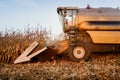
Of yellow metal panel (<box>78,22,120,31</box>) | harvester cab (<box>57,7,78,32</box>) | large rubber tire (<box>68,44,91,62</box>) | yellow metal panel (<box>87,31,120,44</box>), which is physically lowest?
large rubber tire (<box>68,44,91,62</box>)

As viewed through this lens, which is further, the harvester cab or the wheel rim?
the harvester cab

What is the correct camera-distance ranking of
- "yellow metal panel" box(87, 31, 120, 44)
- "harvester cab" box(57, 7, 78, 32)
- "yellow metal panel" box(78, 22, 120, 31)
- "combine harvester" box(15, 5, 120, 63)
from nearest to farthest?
"combine harvester" box(15, 5, 120, 63), "yellow metal panel" box(87, 31, 120, 44), "yellow metal panel" box(78, 22, 120, 31), "harvester cab" box(57, 7, 78, 32)

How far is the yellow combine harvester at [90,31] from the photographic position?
37.1 ft

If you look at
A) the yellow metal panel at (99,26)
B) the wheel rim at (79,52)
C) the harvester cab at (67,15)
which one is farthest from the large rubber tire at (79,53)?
the harvester cab at (67,15)

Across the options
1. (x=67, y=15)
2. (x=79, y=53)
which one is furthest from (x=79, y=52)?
(x=67, y=15)

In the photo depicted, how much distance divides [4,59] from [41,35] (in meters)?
2.24

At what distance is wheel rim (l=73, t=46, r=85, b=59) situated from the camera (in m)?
11.2

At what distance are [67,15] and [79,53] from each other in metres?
1.74

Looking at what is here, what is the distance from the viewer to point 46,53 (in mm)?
11656

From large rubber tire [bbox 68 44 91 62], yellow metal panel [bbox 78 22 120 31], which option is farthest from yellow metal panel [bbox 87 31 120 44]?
large rubber tire [bbox 68 44 91 62]

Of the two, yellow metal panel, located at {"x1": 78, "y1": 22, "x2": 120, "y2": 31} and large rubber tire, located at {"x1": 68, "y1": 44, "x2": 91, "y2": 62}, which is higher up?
yellow metal panel, located at {"x1": 78, "y1": 22, "x2": 120, "y2": 31}

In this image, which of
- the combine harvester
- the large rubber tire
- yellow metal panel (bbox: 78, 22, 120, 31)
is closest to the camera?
the large rubber tire

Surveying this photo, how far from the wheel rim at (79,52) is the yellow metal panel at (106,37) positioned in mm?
591

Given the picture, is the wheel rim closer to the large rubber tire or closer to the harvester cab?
the large rubber tire
